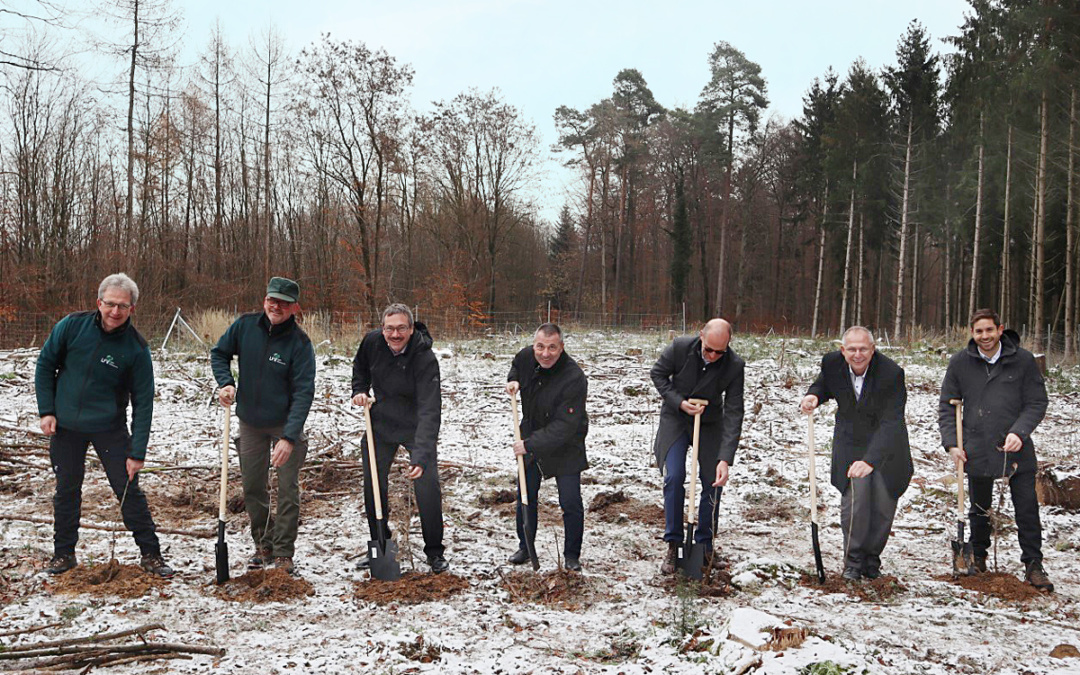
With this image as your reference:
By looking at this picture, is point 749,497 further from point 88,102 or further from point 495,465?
point 88,102

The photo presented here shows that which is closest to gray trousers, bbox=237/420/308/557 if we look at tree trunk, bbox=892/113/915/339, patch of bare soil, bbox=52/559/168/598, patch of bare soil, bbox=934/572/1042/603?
patch of bare soil, bbox=52/559/168/598

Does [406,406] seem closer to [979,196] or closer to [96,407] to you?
[96,407]

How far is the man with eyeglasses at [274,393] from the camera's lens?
477 cm

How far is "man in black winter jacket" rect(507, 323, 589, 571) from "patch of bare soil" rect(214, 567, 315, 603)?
4.80 feet

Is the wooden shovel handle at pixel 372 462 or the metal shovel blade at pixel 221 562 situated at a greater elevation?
the wooden shovel handle at pixel 372 462

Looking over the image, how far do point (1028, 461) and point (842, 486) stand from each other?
1.17 meters

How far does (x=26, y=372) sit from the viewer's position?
11445 mm

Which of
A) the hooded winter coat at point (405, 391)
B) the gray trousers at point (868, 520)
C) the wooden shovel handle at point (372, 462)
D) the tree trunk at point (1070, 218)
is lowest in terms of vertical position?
the gray trousers at point (868, 520)

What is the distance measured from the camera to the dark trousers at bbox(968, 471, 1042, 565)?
190 inches

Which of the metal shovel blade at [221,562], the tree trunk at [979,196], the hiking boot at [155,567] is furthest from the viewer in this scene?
the tree trunk at [979,196]

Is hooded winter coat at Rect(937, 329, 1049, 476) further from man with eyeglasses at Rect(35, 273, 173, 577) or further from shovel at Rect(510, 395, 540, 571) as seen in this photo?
man with eyeglasses at Rect(35, 273, 173, 577)

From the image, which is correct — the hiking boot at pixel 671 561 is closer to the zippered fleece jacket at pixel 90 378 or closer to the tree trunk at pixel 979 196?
the zippered fleece jacket at pixel 90 378

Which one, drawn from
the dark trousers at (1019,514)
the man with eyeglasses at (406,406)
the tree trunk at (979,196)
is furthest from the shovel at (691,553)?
the tree trunk at (979,196)

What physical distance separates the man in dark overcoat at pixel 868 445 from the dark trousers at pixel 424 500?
98.0 inches
